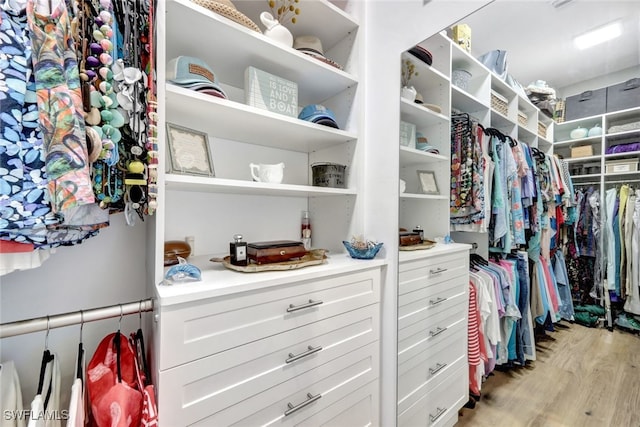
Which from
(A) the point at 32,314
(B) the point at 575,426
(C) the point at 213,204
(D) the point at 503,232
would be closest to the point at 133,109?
(C) the point at 213,204

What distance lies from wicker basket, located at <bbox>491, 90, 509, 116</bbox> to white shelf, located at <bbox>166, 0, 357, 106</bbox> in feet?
2.15

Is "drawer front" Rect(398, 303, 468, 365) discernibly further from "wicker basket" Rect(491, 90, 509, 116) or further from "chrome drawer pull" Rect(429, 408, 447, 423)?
"wicker basket" Rect(491, 90, 509, 116)

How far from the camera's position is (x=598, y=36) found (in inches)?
31.1

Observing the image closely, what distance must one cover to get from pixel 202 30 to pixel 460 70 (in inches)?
42.3

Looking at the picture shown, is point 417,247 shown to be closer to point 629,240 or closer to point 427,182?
point 427,182

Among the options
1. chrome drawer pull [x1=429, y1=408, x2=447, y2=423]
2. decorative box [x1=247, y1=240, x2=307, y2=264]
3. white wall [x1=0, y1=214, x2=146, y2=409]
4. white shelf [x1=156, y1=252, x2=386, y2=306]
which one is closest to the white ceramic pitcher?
decorative box [x1=247, y1=240, x2=307, y2=264]

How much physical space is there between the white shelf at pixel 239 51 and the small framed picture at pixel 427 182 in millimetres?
617

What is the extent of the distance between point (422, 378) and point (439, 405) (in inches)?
6.4

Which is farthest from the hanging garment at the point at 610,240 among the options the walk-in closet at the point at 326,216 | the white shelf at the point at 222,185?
the white shelf at the point at 222,185

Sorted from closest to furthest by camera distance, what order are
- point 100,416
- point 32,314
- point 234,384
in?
1. point 100,416
2. point 234,384
3. point 32,314

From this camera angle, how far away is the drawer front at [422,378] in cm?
129

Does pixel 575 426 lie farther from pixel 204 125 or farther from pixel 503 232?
pixel 204 125

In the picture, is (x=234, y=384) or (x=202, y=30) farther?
(x=202, y=30)

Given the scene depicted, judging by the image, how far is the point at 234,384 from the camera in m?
0.86
